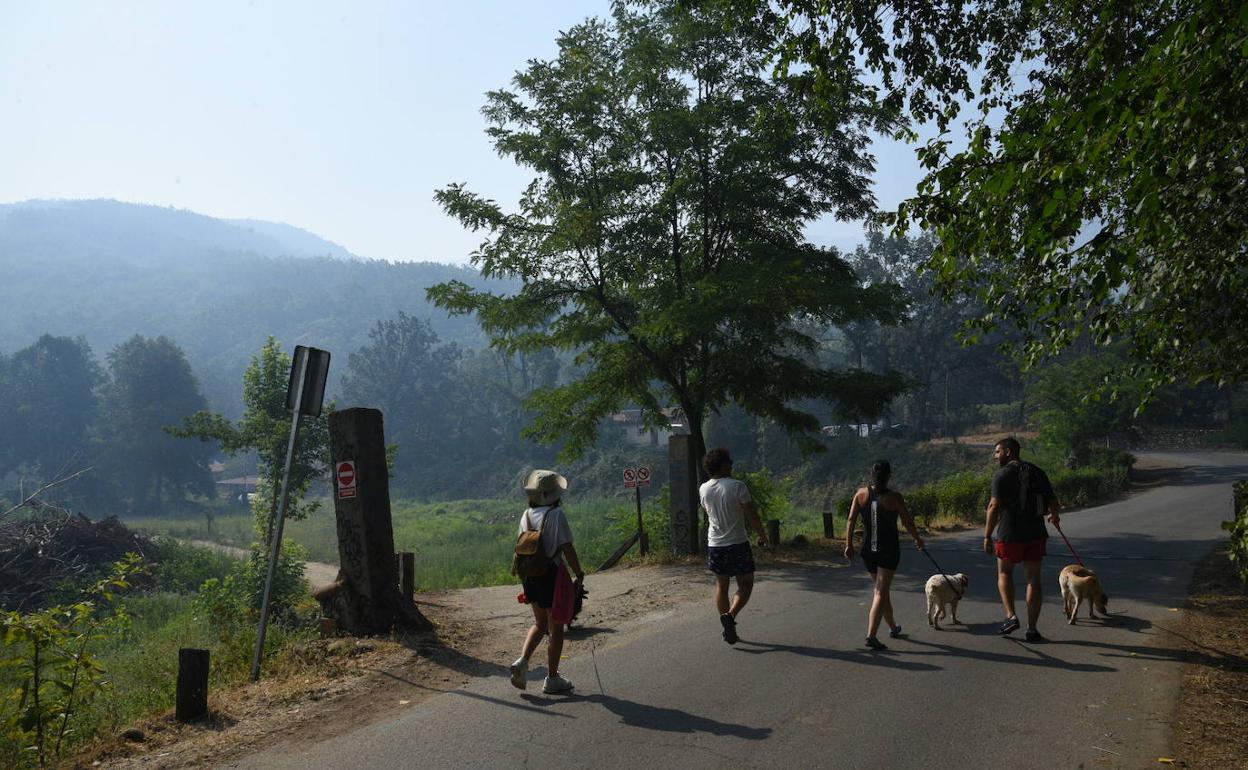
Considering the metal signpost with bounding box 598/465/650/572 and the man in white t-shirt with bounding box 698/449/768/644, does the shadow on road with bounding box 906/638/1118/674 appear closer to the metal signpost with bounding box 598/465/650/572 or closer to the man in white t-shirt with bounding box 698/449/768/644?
the man in white t-shirt with bounding box 698/449/768/644

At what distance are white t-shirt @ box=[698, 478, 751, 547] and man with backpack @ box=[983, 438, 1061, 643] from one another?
2.24 meters

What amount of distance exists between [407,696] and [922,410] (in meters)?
67.4

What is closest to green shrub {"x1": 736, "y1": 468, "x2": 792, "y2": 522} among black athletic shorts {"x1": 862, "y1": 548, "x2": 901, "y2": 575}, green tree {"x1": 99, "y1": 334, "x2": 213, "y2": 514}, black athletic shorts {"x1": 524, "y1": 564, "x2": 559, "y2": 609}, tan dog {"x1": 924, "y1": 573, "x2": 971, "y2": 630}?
tan dog {"x1": 924, "y1": 573, "x2": 971, "y2": 630}

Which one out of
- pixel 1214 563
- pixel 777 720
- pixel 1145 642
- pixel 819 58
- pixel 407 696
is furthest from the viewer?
pixel 1214 563

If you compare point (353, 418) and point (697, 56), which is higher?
point (697, 56)

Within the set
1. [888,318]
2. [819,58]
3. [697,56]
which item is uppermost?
[697,56]

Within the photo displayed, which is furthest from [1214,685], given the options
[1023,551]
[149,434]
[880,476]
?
[149,434]

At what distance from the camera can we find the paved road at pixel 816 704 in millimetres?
5328

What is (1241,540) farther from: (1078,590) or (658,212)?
(658,212)

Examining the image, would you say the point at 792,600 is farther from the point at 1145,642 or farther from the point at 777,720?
the point at 777,720

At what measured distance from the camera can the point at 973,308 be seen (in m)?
74.0

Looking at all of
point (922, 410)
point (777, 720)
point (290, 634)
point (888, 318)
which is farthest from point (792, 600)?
point (922, 410)

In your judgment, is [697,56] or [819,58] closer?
[819,58]

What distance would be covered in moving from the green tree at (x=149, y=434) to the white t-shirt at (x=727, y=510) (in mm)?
91658
